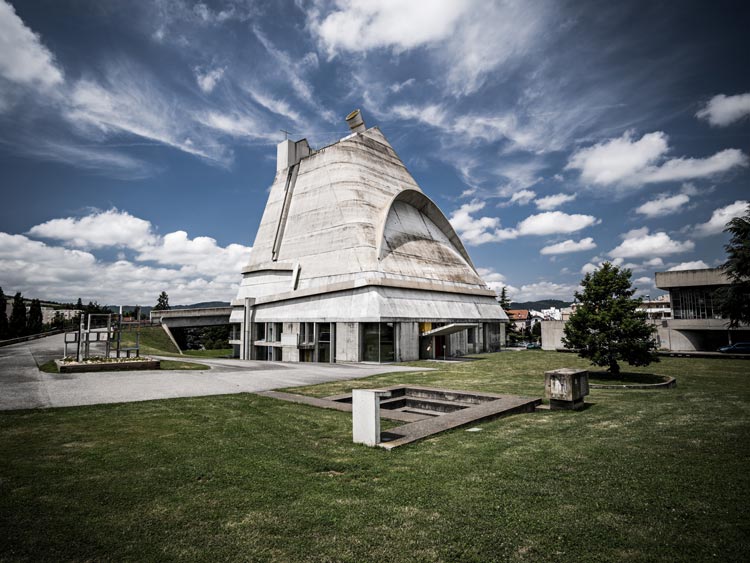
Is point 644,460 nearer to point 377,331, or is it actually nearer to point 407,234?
point 377,331

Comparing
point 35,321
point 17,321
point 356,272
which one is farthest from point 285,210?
point 35,321

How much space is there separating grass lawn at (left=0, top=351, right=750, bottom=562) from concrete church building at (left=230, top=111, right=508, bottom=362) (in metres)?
23.3

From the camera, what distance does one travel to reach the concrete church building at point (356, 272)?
1348 inches

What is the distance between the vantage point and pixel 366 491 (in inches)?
251

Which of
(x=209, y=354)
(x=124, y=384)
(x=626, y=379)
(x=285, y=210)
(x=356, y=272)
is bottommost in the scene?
(x=209, y=354)

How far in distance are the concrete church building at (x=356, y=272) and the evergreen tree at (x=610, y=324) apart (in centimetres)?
1382

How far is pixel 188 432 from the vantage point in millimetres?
9617

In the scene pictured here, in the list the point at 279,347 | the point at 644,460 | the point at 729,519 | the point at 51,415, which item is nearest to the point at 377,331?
the point at 279,347

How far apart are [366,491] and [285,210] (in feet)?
142

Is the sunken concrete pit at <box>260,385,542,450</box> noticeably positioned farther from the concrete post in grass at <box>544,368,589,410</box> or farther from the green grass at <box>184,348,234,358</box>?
the green grass at <box>184,348,234,358</box>

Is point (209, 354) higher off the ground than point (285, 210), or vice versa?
point (285, 210)

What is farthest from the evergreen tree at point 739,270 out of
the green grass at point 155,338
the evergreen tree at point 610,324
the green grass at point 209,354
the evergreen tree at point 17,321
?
the evergreen tree at point 17,321

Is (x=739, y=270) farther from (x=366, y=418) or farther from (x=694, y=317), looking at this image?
(x=366, y=418)

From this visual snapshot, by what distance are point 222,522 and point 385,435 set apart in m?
5.36
